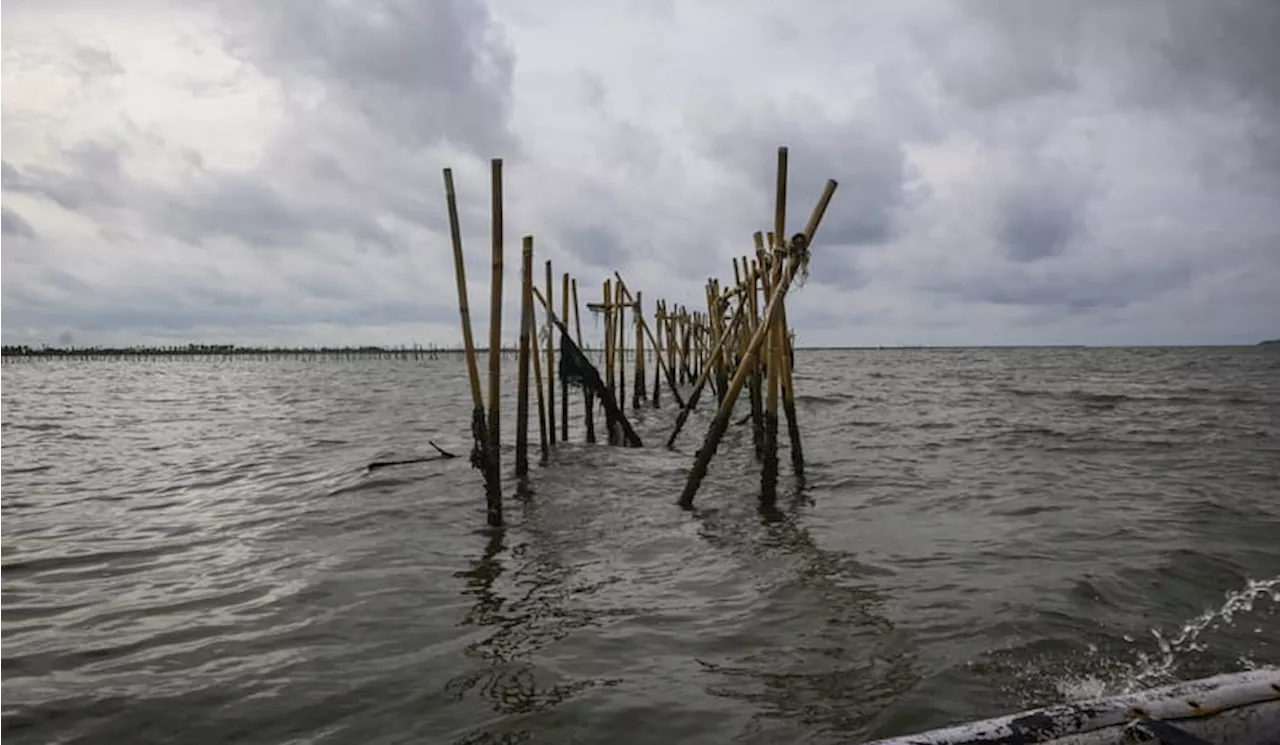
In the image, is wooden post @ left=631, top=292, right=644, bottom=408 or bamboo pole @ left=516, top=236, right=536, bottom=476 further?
wooden post @ left=631, top=292, right=644, bottom=408

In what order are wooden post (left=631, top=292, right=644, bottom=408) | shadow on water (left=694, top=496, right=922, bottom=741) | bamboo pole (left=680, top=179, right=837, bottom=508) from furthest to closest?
wooden post (left=631, top=292, right=644, bottom=408)
bamboo pole (left=680, top=179, right=837, bottom=508)
shadow on water (left=694, top=496, right=922, bottom=741)

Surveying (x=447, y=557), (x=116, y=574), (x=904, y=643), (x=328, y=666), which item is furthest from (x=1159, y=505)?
(x=116, y=574)

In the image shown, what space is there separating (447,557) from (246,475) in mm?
7069

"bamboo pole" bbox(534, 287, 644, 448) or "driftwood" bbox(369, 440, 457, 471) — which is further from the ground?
"bamboo pole" bbox(534, 287, 644, 448)

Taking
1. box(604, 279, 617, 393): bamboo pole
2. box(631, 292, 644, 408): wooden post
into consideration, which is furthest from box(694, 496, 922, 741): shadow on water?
box(631, 292, 644, 408): wooden post

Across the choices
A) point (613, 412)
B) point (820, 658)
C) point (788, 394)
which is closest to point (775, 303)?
point (788, 394)

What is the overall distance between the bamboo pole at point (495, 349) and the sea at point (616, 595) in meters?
0.39

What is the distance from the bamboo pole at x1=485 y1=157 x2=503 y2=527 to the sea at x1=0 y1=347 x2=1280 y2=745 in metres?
0.39

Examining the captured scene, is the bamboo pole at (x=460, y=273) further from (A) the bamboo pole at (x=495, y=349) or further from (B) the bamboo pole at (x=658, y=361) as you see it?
(B) the bamboo pole at (x=658, y=361)

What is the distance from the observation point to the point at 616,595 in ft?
21.7

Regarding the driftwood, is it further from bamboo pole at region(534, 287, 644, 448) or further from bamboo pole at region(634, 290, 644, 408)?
bamboo pole at region(634, 290, 644, 408)

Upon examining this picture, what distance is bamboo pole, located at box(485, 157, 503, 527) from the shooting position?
9.09 metres

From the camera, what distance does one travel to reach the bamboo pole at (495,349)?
9094 mm

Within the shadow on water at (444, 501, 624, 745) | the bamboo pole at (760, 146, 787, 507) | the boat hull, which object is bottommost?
the shadow on water at (444, 501, 624, 745)
